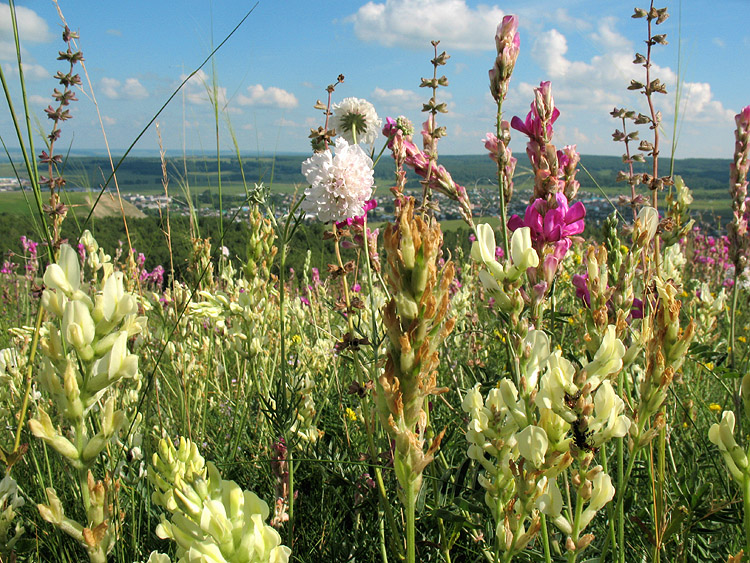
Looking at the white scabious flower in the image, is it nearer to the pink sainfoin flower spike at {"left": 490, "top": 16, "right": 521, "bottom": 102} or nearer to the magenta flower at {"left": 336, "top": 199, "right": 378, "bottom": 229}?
the magenta flower at {"left": 336, "top": 199, "right": 378, "bottom": 229}

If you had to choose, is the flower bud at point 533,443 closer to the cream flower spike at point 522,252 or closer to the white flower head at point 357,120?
the cream flower spike at point 522,252

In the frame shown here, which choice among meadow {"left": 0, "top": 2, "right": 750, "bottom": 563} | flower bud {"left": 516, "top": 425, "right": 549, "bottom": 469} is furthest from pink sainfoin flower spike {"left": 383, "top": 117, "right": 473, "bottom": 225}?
flower bud {"left": 516, "top": 425, "right": 549, "bottom": 469}

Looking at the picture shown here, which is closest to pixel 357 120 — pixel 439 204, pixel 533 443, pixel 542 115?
pixel 439 204

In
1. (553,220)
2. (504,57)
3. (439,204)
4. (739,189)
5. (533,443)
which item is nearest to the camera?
(533,443)

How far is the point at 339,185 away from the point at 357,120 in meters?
0.49

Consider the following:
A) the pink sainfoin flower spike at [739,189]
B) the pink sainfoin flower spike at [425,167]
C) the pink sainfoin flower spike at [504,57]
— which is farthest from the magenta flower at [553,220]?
the pink sainfoin flower spike at [739,189]

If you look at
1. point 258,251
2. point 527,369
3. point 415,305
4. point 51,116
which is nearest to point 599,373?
point 527,369

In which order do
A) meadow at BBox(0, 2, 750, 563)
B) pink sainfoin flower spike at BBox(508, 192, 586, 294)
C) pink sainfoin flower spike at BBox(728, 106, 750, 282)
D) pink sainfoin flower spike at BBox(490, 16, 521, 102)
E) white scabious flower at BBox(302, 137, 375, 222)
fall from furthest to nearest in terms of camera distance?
pink sainfoin flower spike at BBox(728, 106, 750, 282) → white scabious flower at BBox(302, 137, 375, 222) → pink sainfoin flower spike at BBox(490, 16, 521, 102) → pink sainfoin flower spike at BBox(508, 192, 586, 294) → meadow at BBox(0, 2, 750, 563)

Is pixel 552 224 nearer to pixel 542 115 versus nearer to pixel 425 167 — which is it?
pixel 542 115

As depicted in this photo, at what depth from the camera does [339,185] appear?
5.05 feet

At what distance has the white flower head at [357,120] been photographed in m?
1.91

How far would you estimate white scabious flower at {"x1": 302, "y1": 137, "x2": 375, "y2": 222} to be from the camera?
1535 millimetres

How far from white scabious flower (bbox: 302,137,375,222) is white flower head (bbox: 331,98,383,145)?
0.38m

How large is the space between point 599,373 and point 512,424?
0.17 meters
